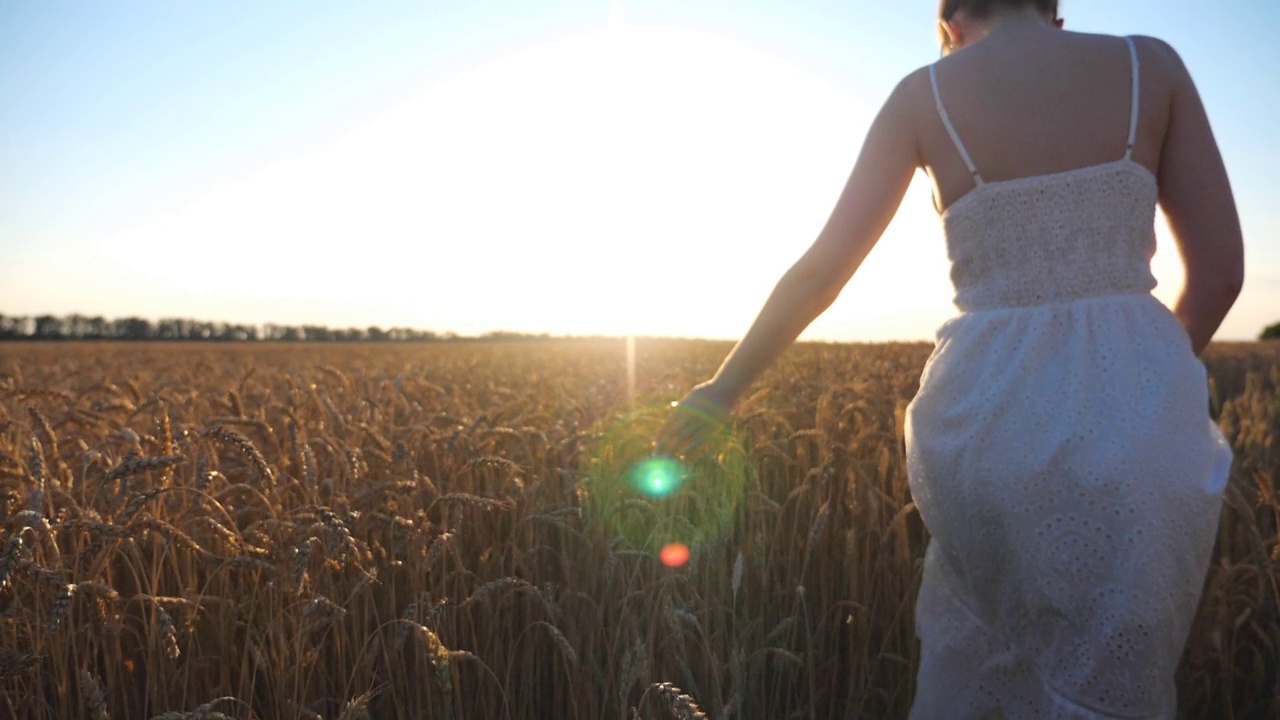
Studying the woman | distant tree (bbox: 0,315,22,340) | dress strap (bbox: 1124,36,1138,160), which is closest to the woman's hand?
the woman

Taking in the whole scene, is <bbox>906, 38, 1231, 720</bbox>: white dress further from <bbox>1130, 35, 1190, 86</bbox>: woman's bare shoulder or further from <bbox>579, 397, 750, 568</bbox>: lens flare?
<bbox>579, 397, 750, 568</bbox>: lens flare

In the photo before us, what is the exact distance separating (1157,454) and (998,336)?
A: 1.05ft

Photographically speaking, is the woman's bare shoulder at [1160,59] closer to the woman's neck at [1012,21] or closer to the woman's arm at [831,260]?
the woman's neck at [1012,21]

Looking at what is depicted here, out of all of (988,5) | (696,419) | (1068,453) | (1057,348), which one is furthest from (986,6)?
(696,419)

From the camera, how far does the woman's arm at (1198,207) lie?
1.57m

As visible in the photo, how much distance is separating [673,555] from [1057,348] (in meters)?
1.22

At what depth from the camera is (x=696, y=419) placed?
183 centimetres

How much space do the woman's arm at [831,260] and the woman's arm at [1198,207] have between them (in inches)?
17.6

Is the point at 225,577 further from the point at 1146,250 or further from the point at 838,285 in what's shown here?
the point at 1146,250

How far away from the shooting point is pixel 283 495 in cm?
281

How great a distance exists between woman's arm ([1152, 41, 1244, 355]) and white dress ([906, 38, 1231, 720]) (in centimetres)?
12

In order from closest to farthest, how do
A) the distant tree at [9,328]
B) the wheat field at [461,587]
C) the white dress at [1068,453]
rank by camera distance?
the white dress at [1068,453]
the wheat field at [461,587]
the distant tree at [9,328]

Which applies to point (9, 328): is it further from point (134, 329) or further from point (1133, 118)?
point (1133, 118)

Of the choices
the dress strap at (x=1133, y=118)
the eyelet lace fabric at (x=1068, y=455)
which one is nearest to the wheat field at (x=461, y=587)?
the eyelet lace fabric at (x=1068, y=455)
